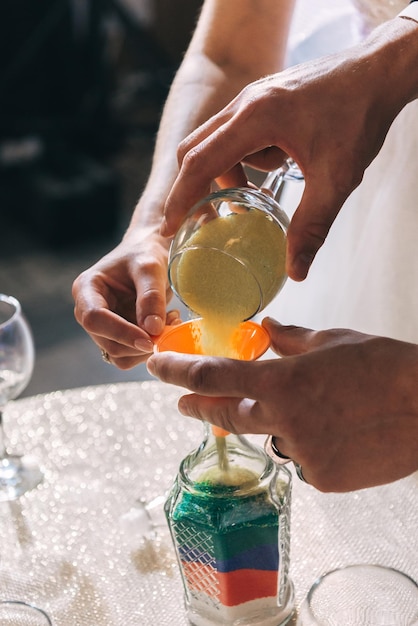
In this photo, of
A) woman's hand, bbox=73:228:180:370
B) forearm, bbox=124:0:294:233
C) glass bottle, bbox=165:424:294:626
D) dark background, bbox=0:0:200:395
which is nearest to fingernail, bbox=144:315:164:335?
woman's hand, bbox=73:228:180:370

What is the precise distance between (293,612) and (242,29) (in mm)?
811

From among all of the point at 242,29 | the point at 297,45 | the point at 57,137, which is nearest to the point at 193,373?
the point at 242,29

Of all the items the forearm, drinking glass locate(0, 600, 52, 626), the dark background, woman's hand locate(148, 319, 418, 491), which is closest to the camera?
woman's hand locate(148, 319, 418, 491)

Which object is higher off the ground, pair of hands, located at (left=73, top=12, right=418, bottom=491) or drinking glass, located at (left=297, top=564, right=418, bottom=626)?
pair of hands, located at (left=73, top=12, right=418, bottom=491)

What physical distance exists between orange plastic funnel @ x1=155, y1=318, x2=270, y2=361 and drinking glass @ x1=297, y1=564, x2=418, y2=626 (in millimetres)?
238

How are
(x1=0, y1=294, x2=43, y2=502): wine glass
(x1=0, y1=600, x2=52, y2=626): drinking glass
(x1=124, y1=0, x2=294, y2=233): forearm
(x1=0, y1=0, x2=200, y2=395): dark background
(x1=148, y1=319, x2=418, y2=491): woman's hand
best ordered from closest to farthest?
(x1=148, y1=319, x2=418, y2=491): woman's hand → (x1=0, y1=600, x2=52, y2=626): drinking glass → (x1=0, y1=294, x2=43, y2=502): wine glass → (x1=124, y1=0, x2=294, y2=233): forearm → (x1=0, y1=0, x2=200, y2=395): dark background

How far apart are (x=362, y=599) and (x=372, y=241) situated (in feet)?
1.84

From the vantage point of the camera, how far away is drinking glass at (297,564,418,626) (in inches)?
30.0

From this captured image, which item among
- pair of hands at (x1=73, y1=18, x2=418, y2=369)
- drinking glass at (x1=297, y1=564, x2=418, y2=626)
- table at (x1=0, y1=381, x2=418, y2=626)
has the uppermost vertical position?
pair of hands at (x1=73, y1=18, x2=418, y2=369)

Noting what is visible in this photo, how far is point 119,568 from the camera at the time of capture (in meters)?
0.90

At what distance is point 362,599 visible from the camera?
0.78 metres

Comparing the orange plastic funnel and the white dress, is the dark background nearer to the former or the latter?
the white dress

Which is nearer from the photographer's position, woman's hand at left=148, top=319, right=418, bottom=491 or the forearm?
woman's hand at left=148, top=319, right=418, bottom=491

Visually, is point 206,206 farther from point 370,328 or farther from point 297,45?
point 297,45
